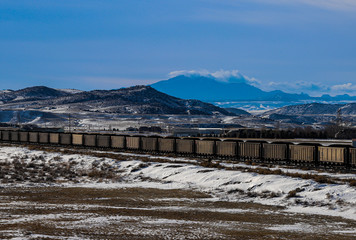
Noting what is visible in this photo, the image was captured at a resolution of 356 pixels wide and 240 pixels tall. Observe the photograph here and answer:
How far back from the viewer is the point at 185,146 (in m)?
54.5

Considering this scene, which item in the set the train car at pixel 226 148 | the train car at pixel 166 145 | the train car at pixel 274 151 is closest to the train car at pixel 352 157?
the train car at pixel 274 151

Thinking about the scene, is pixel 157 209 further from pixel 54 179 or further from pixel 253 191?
pixel 54 179

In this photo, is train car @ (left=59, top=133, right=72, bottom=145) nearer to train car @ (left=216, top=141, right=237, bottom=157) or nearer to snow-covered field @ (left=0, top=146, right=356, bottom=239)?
snow-covered field @ (left=0, top=146, right=356, bottom=239)

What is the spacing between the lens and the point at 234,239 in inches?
701

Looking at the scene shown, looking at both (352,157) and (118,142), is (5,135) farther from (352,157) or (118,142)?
(352,157)

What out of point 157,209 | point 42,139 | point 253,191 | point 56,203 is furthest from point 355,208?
point 42,139

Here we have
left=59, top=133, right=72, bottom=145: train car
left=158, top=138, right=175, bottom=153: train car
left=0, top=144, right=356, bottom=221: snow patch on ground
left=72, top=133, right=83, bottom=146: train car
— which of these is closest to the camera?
left=0, top=144, right=356, bottom=221: snow patch on ground

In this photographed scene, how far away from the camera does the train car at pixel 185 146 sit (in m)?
53.5

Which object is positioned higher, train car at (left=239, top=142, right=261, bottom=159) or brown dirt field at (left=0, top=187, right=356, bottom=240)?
train car at (left=239, top=142, right=261, bottom=159)

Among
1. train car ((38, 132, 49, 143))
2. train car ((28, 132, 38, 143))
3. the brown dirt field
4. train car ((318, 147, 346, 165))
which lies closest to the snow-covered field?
the brown dirt field

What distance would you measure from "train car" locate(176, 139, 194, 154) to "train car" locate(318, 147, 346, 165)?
1620 cm

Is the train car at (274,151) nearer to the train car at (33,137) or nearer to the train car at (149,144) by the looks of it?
the train car at (149,144)

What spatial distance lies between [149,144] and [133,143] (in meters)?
3.50

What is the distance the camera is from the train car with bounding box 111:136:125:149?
2537 inches
